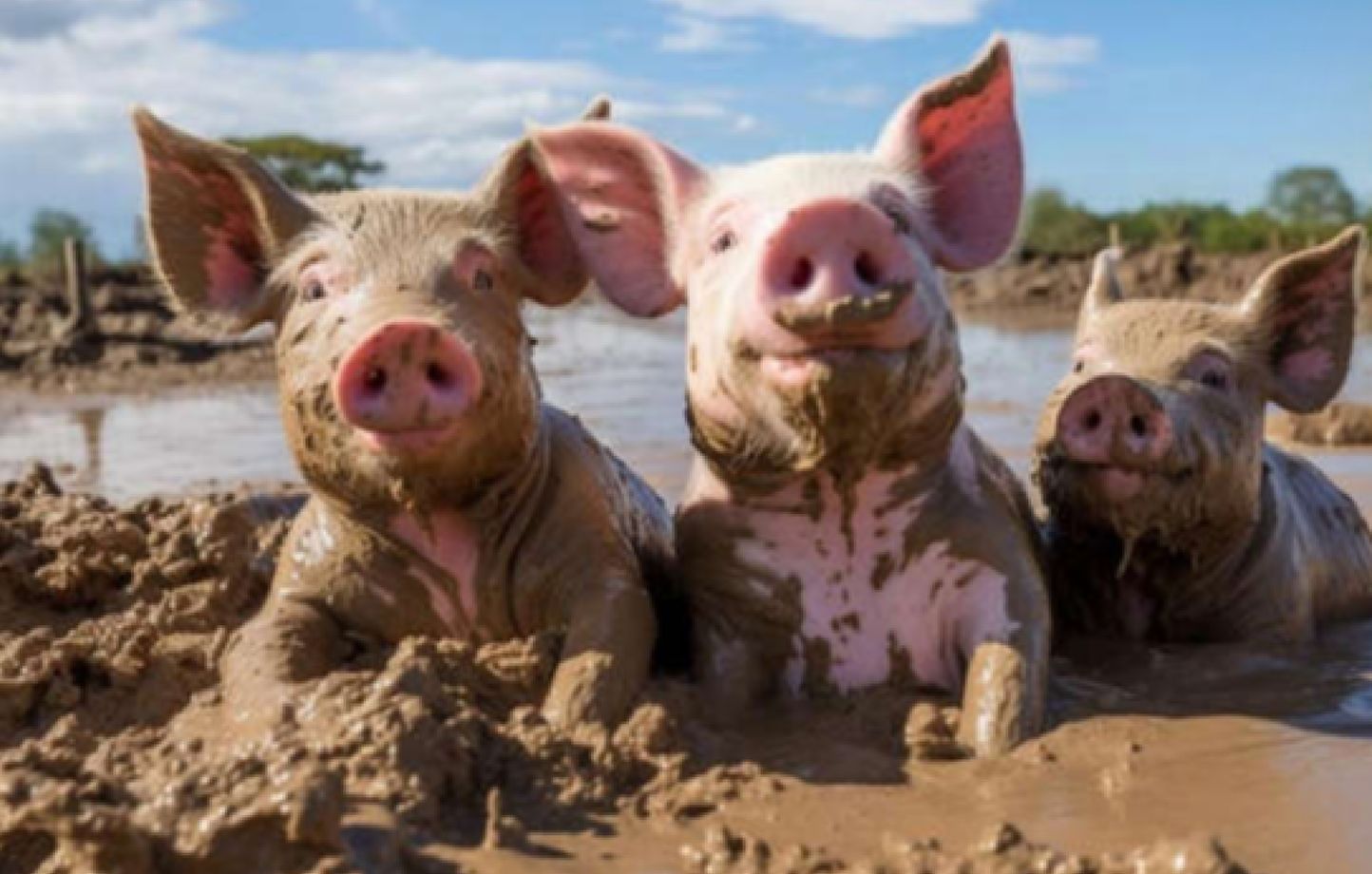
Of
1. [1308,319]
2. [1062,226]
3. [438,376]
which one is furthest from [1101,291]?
[1062,226]

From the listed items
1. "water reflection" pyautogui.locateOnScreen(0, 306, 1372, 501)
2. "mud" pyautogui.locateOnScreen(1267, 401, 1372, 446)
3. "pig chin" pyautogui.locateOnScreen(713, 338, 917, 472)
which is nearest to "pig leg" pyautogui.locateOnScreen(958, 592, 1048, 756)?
"pig chin" pyautogui.locateOnScreen(713, 338, 917, 472)

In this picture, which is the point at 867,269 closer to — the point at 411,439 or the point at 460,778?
the point at 411,439

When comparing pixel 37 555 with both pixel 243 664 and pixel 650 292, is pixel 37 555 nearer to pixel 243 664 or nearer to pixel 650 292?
pixel 243 664

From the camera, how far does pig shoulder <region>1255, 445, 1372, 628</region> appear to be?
493 centimetres

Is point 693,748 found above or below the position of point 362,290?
below

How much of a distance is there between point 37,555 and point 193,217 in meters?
1.69

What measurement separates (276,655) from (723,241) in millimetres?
1402

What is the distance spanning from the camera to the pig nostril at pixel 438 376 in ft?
12.2

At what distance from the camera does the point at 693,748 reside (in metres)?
3.63

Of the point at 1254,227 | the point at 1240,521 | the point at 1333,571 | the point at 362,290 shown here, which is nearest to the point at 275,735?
the point at 362,290

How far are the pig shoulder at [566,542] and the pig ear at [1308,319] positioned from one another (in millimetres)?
1950

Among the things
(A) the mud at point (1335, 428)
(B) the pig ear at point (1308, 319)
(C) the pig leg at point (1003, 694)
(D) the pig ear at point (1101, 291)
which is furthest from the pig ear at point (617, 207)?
(A) the mud at point (1335, 428)

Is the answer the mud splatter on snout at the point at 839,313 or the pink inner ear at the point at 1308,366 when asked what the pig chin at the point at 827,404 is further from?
the pink inner ear at the point at 1308,366

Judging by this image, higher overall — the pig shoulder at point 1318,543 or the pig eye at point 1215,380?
the pig eye at point 1215,380
